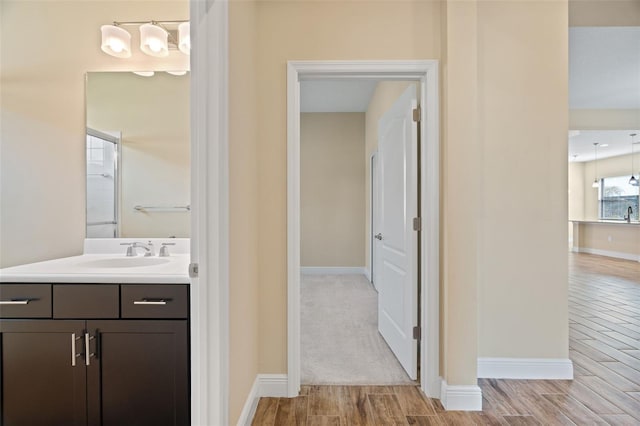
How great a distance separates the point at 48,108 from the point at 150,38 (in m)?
0.81

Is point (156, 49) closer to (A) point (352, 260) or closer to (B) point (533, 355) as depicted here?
(B) point (533, 355)

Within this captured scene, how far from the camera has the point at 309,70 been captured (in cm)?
209

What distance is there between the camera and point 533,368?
2215mm

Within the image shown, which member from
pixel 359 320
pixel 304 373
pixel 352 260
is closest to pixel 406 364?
pixel 304 373

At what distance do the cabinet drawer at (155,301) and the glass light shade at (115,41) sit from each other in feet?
5.20

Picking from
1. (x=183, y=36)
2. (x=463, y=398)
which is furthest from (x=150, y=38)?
(x=463, y=398)

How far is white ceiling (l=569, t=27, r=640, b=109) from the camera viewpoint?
3.21 metres

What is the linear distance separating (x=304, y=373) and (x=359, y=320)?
1.27 meters

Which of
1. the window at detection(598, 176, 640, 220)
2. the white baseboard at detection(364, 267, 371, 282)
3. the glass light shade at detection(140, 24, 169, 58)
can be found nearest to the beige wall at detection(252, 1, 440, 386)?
the glass light shade at detection(140, 24, 169, 58)

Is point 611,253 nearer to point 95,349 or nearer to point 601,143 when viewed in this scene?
point 601,143

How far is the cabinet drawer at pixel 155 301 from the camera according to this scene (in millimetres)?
1489

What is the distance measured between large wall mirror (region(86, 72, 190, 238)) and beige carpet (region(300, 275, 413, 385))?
1.44m

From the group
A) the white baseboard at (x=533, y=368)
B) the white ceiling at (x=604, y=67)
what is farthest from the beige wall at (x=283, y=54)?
the white ceiling at (x=604, y=67)

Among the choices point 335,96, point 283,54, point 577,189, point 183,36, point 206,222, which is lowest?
point 206,222
